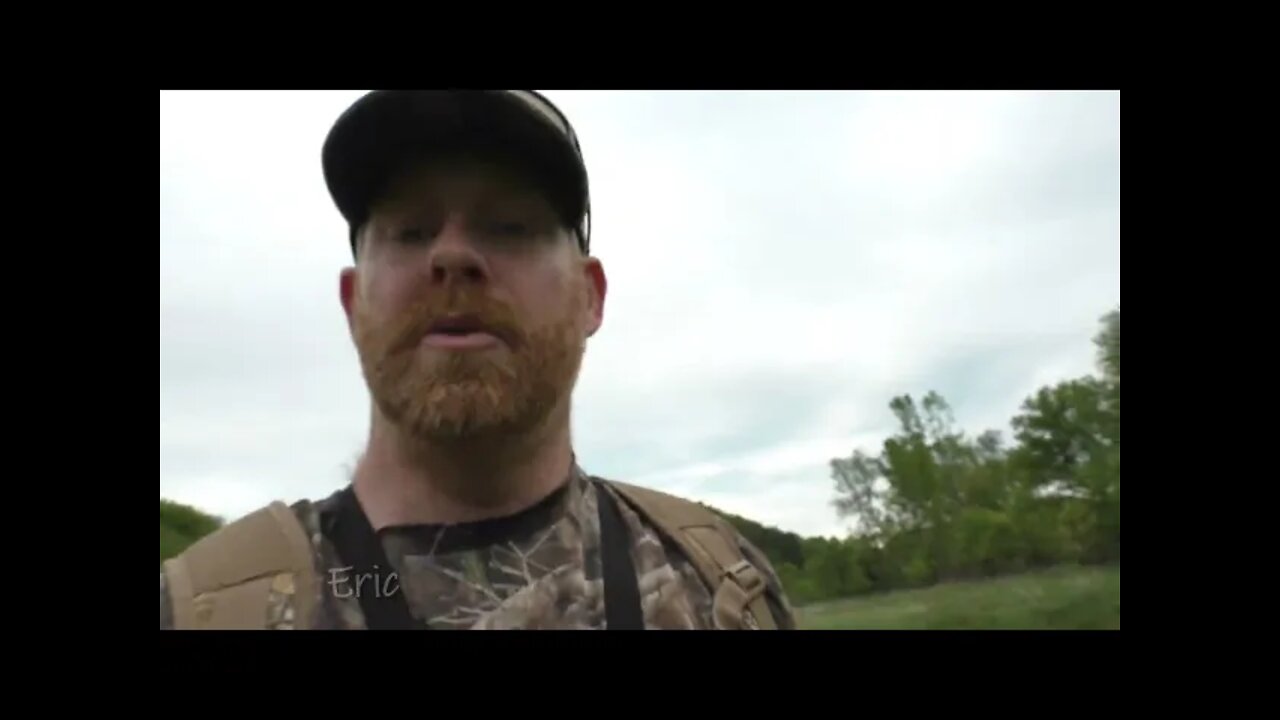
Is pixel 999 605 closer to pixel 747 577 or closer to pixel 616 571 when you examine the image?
pixel 747 577

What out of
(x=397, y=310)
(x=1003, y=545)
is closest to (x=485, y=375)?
(x=397, y=310)

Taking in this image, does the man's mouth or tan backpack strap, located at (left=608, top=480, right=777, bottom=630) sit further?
tan backpack strap, located at (left=608, top=480, right=777, bottom=630)

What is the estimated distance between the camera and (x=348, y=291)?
2547 millimetres

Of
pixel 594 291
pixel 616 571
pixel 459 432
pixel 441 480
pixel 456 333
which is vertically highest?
pixel 594 291

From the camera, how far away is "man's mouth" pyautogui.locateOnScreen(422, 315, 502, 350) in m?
2.45

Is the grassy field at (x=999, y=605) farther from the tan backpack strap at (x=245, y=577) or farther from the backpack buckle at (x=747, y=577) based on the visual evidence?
the tan backpack strap at (x=245, y=577)

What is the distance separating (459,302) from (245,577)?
76 cm

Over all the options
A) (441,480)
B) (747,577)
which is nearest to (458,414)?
(441,480)

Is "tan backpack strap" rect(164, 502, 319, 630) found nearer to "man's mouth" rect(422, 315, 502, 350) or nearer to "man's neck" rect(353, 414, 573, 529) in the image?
"man's neck" rect(353, 414, 573, 529)

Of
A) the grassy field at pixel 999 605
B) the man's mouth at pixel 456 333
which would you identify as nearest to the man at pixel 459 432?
the man's mouth at pixel 456 333

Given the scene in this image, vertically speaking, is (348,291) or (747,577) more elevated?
(348,291)

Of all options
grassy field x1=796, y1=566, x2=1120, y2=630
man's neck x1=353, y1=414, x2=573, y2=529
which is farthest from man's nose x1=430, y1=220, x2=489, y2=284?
grassy field x1=796, y1=566, x2=1120, y2=630
